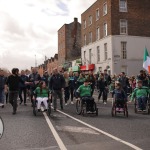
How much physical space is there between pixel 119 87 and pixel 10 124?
5.01 metres

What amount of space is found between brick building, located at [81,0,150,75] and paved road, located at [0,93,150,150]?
31.6 meters

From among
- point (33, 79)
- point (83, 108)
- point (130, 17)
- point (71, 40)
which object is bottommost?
point (83, 108)

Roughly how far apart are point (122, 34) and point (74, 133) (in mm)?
36292

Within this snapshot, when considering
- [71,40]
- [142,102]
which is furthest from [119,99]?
[71,40]

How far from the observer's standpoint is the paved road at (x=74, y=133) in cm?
761

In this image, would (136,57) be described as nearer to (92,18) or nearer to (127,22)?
(127,22)

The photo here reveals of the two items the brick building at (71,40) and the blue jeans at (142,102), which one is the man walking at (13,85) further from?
the brick building at (71,40)

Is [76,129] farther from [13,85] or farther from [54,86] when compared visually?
[54,86]

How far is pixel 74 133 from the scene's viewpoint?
30.4ft

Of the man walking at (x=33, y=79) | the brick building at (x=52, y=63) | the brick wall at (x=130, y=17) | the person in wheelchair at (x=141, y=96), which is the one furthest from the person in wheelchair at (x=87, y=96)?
the brick building at (x=52, y=63)

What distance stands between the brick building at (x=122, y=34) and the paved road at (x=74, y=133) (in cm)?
3156

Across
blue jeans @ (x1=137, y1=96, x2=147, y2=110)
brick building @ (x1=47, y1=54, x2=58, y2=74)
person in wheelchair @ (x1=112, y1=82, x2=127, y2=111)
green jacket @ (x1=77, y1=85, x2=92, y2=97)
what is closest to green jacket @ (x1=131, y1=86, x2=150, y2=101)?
blue jeans @ (x1=137, y1=96, x2=147, y2=110)

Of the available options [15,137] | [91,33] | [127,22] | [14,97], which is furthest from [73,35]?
[15,137]

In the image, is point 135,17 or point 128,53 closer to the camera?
point 128,53
